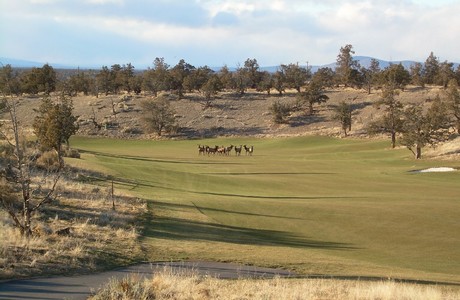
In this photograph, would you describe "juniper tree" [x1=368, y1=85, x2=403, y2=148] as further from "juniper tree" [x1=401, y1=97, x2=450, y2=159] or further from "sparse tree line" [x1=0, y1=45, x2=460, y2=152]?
"sparse tree line" [x1=0, y1=45, x2=460, y2=152]

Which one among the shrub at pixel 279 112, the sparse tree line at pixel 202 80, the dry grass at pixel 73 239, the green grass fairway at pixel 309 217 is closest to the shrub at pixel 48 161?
the green grass fairway at pixel 309 217

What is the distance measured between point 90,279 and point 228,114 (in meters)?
92.7

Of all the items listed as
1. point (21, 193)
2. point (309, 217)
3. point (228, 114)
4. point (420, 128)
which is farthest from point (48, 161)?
point (228, 114)

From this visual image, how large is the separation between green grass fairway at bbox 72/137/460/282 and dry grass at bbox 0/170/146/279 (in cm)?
109

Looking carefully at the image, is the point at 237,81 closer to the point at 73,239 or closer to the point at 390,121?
the point at 390,121

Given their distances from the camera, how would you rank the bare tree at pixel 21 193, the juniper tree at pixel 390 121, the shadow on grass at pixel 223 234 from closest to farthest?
the bare tree at pixel 21 193 < the shadow on grass at pixel 223 234 < the juniper tree at pixel 390 121

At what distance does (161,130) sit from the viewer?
95750 millimetres

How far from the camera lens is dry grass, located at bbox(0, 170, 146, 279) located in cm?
1390

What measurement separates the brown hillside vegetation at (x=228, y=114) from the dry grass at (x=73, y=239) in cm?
6926

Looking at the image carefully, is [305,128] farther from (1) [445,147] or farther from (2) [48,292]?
(2) [48,292]

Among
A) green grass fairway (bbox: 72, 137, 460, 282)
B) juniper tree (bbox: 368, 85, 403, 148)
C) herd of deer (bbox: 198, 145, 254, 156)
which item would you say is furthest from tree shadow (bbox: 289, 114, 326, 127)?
green grass fairway (bbox: 72, 137, 460, 282)

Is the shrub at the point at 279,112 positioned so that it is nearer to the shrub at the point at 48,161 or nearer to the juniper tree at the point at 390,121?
the juniper tree at the point at 390,121

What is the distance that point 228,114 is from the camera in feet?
345

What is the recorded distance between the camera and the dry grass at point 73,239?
45.6 ft
